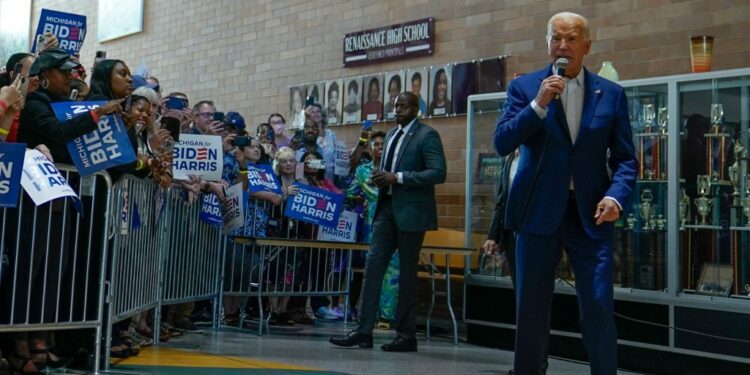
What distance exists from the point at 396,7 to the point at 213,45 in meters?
3.92

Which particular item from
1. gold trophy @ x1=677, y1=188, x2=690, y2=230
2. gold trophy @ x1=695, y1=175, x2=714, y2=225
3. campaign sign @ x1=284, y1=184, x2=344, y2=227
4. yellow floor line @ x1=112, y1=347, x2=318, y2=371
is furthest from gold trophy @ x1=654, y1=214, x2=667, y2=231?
campaign sign @ x1=284, y1=184, x2=344, y2=227

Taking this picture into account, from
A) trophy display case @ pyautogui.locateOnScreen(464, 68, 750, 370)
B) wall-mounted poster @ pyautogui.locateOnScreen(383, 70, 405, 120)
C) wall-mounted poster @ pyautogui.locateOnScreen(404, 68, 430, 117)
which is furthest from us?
wall-mounted poster @ pyautogui.locateOnScreen(383, 70, 405, 120)

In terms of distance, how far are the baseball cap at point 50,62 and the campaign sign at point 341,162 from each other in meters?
→ 4.97

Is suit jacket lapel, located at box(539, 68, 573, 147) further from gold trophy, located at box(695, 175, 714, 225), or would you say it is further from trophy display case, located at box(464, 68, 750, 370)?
gold trophy, located at box(695, 175, 714, 225)

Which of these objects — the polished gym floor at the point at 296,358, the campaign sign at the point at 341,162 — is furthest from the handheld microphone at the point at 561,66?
the campaign sign at the point at 341,162

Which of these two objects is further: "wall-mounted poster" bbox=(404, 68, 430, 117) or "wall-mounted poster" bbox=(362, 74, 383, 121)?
"wall-mounted poster" bbox=(362, 74, 383, 121)

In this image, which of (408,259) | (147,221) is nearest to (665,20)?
(408,259)

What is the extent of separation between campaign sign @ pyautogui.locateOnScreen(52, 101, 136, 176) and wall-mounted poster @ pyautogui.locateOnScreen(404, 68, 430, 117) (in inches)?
215

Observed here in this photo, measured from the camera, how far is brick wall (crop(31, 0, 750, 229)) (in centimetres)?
844

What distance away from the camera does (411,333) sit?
299 inches

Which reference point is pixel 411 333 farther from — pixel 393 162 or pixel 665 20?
pixel 665 20

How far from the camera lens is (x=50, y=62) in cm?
559

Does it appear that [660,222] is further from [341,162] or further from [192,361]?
[341,162]

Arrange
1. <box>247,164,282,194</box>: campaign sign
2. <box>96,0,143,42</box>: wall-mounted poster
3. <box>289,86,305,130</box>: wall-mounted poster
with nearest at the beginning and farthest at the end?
<box>247,164,282,194</box>: campaign sign → <box>289,86,305,130</box>: wall-mounted poster → <box>96,0,143,42</box>: wall-mounted poster
